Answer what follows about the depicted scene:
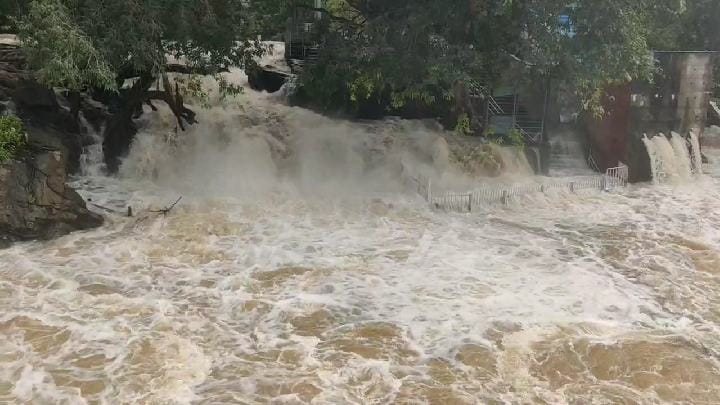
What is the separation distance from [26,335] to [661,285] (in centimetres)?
892

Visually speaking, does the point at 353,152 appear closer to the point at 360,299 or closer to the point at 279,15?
the point at 279,15

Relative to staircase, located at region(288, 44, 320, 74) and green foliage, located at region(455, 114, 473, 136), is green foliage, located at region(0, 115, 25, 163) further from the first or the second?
green foliage, located at region(455, 114, 473, 136)

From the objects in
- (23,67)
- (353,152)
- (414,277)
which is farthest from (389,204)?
(23,67)

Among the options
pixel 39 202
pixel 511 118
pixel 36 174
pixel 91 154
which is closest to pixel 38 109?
pixel 91 154

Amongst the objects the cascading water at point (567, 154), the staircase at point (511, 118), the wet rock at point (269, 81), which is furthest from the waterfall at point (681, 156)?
the wet rock at point (269, 81)

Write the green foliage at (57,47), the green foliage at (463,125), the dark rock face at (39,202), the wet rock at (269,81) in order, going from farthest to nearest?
1. the wet rock at (269,81)
2. the green foliage at (463,125)
3. the dark rock face at (39,202)
4. the green foliage at (57,47)

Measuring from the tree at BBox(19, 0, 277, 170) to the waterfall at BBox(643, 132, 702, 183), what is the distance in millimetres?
10338

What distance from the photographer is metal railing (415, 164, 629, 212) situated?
45.5 ft

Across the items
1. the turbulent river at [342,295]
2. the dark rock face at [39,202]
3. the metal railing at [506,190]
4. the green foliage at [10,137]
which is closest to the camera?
the turbulent river at [342,295]

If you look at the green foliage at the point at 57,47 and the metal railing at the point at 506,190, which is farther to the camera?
the metal railing at the point at 506,190

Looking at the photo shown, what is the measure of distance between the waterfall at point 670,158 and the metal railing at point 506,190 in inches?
36.7

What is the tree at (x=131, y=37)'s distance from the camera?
990cm

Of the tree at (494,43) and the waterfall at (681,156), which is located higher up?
the tree at (494,43)

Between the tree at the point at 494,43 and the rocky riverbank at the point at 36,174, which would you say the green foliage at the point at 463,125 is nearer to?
the tree at the point at 494,43
